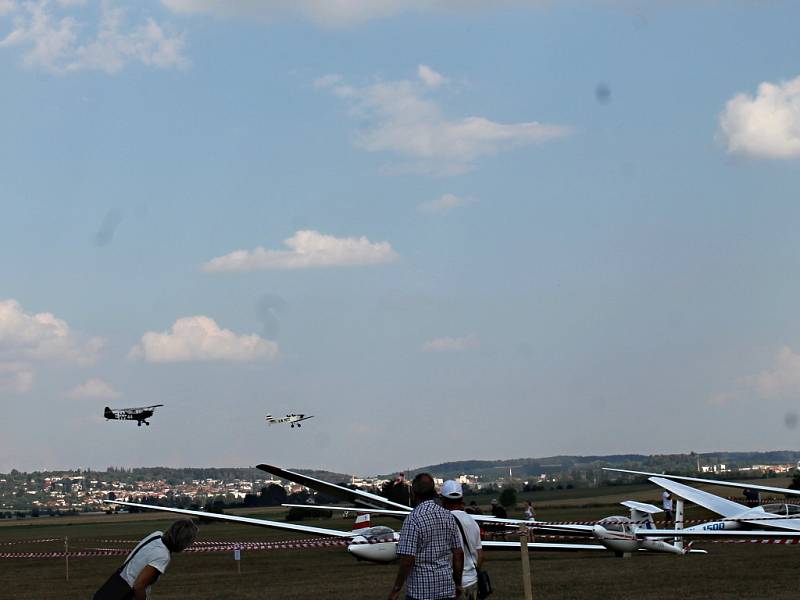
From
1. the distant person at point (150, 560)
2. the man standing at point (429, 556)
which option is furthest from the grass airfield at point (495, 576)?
the distant person at point (150, 560)

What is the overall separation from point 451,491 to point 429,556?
84cm

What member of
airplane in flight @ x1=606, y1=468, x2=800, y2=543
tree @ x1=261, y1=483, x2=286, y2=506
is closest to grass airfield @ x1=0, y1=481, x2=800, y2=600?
airplane in flight @ x1=606, y1=468, x2=800, y2=543

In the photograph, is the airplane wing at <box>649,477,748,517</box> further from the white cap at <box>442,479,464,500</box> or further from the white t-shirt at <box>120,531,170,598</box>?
the white t-shirt at <box>120,531,170,598</box>

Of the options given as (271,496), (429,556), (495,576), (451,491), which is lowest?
(495,576)

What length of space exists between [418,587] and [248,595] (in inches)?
509

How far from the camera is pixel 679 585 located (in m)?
19.2

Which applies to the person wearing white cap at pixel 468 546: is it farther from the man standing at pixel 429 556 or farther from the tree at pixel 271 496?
the tree at pixel 271 496

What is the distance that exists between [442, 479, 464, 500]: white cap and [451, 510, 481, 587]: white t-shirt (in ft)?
0.79

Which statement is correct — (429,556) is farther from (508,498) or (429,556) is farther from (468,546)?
(508,498)

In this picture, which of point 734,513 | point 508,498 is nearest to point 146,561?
point 734,513

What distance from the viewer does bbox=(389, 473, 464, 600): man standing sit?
26.9ft

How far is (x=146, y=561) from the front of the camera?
736 cm

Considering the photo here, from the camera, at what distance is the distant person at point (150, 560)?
7.29m

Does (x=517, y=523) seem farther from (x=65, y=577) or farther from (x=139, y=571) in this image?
(x=139, y=571)
